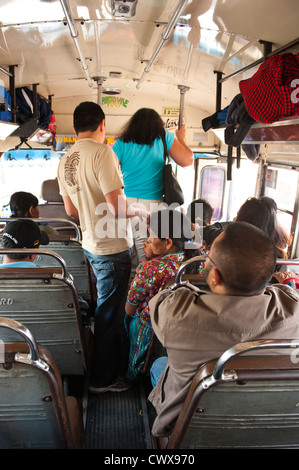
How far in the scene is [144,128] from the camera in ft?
10.3

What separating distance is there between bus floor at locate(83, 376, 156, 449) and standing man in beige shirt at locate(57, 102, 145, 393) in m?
0.09

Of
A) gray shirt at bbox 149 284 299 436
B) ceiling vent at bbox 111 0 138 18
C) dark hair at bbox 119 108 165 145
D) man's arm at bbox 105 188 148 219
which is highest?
ceiling vent at bbox 111 0 138 18

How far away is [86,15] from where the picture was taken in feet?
9.93

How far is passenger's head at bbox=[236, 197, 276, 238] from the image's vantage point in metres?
2.93

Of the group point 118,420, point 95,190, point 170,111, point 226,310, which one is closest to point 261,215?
point 95,190

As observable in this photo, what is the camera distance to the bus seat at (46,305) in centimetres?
194

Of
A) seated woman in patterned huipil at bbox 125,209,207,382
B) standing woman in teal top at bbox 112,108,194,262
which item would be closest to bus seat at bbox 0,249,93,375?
seated woman in patterned huipil at bbox 125,209,207,382

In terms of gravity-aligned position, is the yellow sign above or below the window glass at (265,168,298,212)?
above

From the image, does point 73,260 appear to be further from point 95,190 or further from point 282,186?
point 282,186

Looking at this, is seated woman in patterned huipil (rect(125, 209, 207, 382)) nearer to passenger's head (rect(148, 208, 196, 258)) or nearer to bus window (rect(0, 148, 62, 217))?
passenger's head (rect(148, 208, 196, 258))

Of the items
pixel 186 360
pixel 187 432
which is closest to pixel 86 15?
pixel 186 360

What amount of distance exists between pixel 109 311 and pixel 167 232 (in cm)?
73
